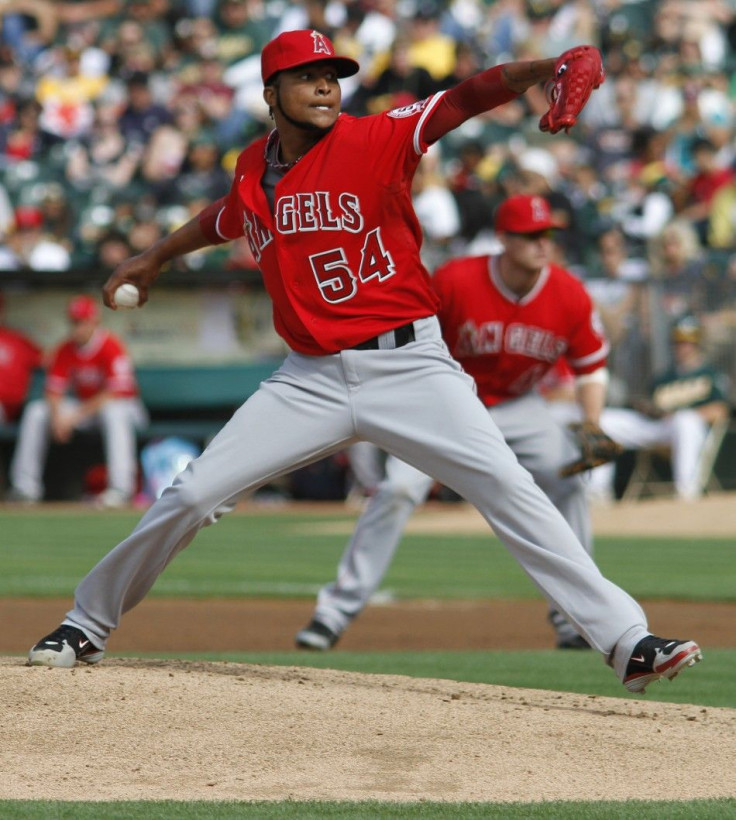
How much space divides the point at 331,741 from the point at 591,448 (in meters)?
2.83

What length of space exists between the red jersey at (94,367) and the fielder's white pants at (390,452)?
435 inches

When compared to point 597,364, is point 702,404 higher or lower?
lower

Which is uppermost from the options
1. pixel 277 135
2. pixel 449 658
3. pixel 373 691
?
pixel 277 135

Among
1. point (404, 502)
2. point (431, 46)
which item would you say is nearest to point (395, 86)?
point (431, 46)

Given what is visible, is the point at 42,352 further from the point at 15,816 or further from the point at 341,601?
the point at 15,816

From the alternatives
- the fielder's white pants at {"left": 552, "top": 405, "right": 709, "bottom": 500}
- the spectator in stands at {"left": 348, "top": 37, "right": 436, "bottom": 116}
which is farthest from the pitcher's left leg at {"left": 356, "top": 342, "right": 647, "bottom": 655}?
the spectator in stands at {"left": 348, "top": 37, "right": 436, "bottom": 116}

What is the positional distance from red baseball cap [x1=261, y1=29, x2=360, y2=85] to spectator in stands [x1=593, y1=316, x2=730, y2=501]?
10469 mm

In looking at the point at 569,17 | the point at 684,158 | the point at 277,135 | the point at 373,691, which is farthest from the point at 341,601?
the point at 569,17

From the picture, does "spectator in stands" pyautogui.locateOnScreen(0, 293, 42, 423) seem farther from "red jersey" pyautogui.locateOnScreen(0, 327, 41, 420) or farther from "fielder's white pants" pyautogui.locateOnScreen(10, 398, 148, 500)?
"fielder's white pants" pyautogui.locateOnScreen(10, 398, 148, 500)

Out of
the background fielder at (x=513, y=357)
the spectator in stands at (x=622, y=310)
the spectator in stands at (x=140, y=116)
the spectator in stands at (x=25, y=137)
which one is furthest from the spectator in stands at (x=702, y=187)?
the background fielder at (x=513, y=357)

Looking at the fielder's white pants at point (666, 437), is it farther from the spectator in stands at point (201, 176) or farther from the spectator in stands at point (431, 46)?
the spectator in stands at point (431, 46)

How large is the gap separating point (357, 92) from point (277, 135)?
13.1m

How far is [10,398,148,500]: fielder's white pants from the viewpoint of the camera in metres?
15.5

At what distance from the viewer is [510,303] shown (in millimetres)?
7082
